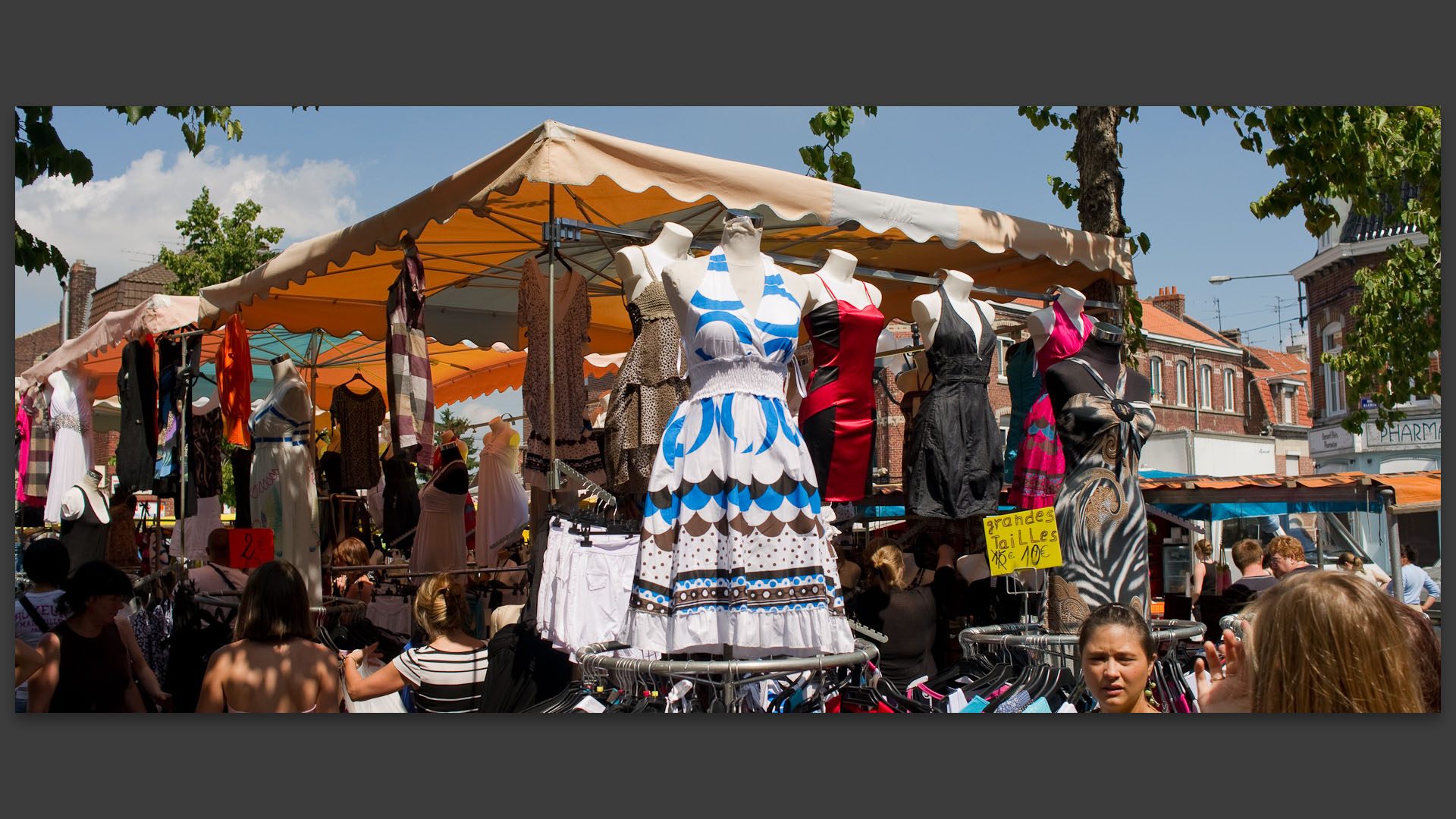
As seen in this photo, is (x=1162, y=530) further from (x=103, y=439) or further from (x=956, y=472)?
(x=103, y=439)

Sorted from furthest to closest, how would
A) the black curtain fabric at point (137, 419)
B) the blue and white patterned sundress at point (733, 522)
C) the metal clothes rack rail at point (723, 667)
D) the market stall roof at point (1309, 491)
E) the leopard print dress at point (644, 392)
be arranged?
the market stall roof at point (1309, 491)
the black curtain fabric at point (137, 419)
the leopard print dress at point (644, 392)
the blue and white patterned sundress at point (733, 522)
the metal clothes rack rail at point (723, 667)

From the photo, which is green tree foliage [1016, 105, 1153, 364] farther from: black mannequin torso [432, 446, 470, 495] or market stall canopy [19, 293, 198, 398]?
market stall canopy [19, 293, 198, 398]

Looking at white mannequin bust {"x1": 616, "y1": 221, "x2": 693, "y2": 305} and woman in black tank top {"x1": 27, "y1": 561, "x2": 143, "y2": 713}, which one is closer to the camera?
woman in black tank top {"x1": 27, "y1": 561, "x2": 143, "y2": 713}

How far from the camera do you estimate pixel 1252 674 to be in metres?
2.28

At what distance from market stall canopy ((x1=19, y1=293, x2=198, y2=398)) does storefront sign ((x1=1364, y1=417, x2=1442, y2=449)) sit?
13.1m

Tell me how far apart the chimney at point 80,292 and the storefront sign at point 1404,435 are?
1009 inches

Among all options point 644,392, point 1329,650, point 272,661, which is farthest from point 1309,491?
point 272,661

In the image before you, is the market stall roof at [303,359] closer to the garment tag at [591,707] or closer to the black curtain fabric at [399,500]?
the black curtain fabric at [399,500]

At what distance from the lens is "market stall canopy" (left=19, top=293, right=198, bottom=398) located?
7.09 metres

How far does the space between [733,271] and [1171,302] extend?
35.1 metres

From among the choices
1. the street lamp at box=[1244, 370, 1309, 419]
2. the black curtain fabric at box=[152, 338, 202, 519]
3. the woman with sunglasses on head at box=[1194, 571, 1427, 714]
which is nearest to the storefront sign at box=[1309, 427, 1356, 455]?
the street lamp at box=[1244, 370, 1309, 419]

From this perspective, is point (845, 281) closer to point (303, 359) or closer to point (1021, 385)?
point (1021, 385)

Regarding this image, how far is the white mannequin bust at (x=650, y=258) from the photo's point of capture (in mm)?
4230

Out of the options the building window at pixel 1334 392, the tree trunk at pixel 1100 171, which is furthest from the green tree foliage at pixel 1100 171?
the building window at pixel 1334 392
